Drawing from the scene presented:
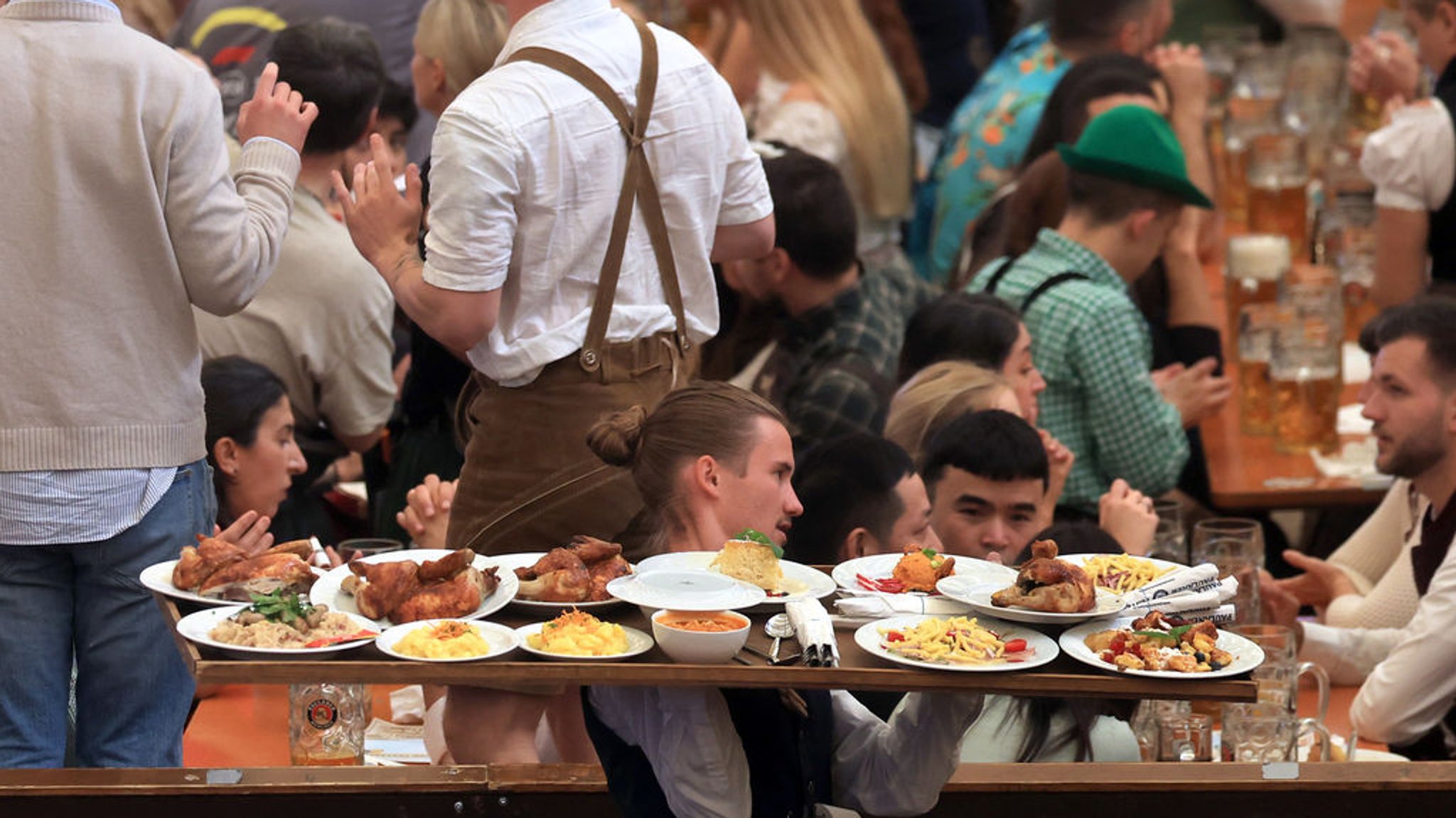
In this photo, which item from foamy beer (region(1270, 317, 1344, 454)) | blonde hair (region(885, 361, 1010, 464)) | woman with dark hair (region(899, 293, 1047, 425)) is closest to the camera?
blonde hair (region(885, 361, 1010, 464))

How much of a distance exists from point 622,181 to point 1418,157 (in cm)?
279

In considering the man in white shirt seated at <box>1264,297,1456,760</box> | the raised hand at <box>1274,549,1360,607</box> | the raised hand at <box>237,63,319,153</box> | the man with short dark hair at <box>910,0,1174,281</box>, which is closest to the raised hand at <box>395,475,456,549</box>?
the raised hand at <box>237,63,319,153</box>

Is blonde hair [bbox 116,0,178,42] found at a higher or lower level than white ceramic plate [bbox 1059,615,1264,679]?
higher

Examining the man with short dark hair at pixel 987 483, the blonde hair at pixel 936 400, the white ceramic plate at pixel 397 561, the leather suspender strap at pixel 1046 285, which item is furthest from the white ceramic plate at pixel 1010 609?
the leather suspender strap at pixel 1046 285

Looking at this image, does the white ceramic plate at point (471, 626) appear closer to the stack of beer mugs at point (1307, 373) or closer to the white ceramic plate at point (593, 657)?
the white ceramic plate at point (593, 657)

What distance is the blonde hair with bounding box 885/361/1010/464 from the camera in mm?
3891

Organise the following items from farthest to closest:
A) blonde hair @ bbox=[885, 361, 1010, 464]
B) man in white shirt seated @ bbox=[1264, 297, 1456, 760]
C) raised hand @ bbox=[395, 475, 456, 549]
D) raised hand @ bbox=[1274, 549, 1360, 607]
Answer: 1. raised hand @ bbox=[1274, 549, 1360, 607]
2. blonde hair @ bbox=[885, 361, 1010, 464]
3. raised hand @ bbox=[395, 475, 456, 549]
4. man in white shirt seated @ bbox=[1264, 297, 1456, 760]

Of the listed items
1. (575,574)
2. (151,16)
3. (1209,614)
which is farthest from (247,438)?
(151,16)

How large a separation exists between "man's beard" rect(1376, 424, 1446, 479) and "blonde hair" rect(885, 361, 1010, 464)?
0.73 metres

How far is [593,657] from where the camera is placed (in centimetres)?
214

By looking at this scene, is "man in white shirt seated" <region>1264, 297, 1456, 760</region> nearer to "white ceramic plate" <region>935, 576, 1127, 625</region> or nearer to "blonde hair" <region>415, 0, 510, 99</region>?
"white ceramic plate" <region>935, 576, 1127, 625</region>

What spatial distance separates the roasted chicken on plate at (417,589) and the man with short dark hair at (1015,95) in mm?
3576

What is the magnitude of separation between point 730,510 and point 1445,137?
3002 millimetres

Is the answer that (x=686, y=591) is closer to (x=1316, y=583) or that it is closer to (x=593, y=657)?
(x=593, y=657)
